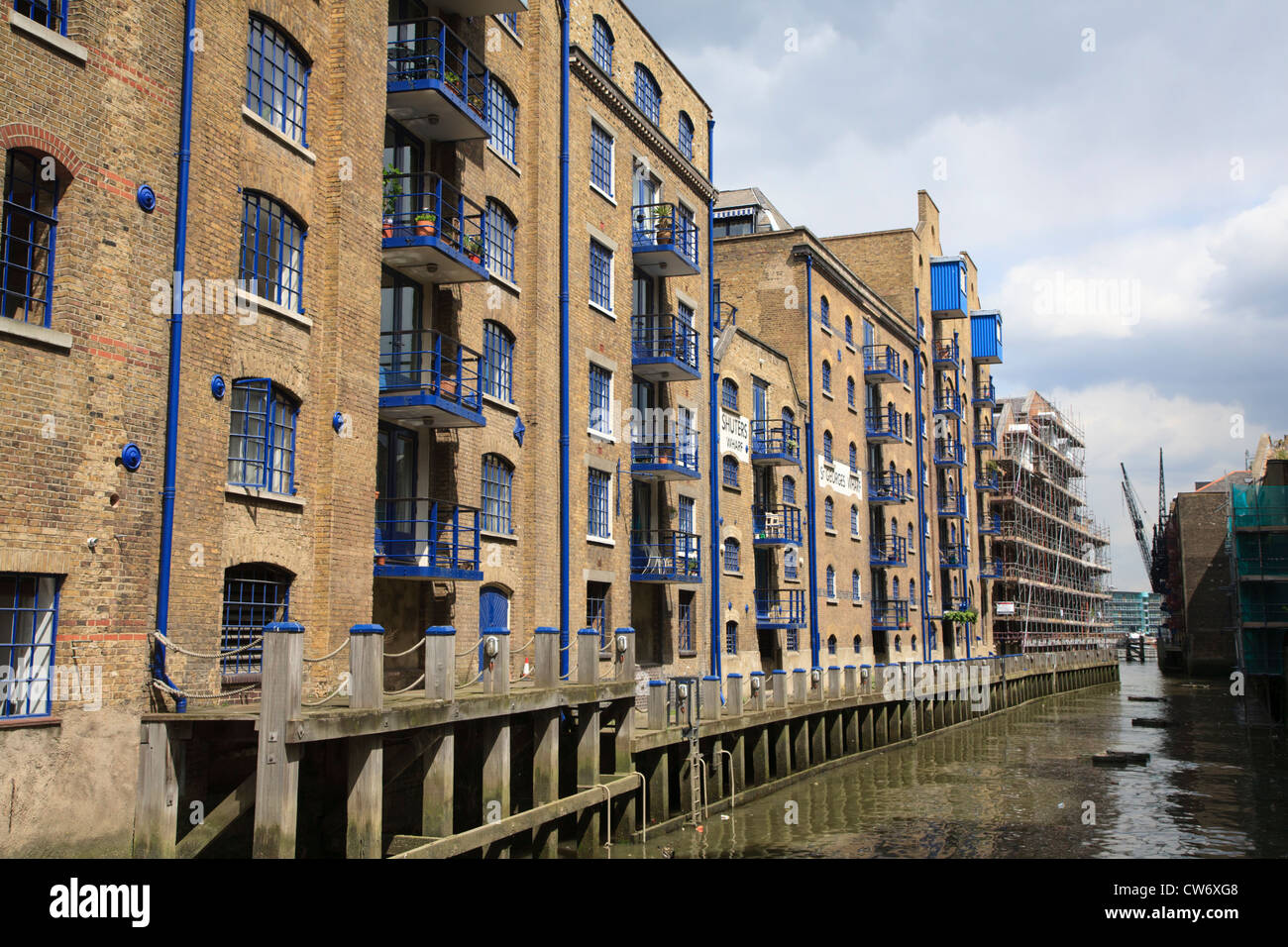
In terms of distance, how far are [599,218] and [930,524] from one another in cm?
2956

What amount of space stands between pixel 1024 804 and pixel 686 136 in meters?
17.8

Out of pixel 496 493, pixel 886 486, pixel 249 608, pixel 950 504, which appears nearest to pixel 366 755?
pixel 249 608

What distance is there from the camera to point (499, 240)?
20.4 metres

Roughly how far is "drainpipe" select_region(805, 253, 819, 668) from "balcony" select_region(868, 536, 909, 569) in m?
6.24

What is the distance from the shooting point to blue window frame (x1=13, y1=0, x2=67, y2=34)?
1112 cm

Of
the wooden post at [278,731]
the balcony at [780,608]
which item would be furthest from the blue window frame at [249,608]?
the balcony at [780,608]

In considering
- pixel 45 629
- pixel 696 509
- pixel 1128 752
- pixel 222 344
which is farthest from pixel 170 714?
pixel 1128 752

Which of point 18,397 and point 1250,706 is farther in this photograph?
point 1250,706

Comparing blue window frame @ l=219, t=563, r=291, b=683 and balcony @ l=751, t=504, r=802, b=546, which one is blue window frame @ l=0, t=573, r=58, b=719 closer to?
blue window frame @ l=219, t=563, r=291, b=683

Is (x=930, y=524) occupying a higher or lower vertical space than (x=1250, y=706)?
higher
